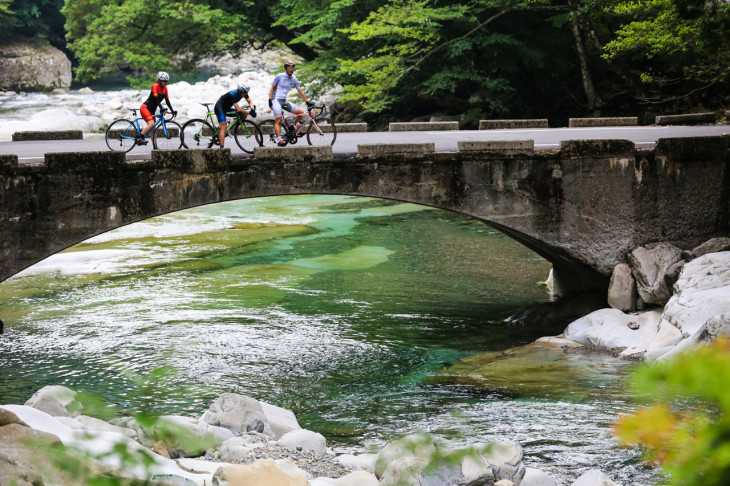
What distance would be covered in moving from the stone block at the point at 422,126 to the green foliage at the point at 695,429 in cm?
2174

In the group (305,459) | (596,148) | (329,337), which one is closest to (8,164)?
(329,337)

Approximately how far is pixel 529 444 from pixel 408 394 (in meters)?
2.52

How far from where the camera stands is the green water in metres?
10.2

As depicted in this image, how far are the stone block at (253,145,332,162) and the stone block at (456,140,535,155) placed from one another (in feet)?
7.67

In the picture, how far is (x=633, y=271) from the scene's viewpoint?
13.9 metres

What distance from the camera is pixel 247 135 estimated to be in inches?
573

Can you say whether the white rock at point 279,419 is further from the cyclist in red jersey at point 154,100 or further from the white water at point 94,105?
the white water at point 94,105

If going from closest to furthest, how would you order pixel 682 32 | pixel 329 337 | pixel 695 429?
pixel 695 429 → pixel 329 337 → pixel 682 32

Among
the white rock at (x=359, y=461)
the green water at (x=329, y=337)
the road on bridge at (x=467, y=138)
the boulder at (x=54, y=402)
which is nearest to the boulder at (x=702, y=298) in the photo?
the green water at (x=329, y=337)

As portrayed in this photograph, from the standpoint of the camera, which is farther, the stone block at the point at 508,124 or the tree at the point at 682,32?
the stone block at the point at 508,124

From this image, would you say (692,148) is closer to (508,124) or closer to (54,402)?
(508,124)

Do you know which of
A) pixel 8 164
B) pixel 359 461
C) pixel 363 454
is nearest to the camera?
pixel 359 461

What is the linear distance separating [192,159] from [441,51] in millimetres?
15975

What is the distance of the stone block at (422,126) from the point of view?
2289 cm
